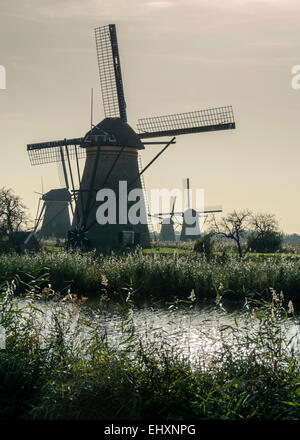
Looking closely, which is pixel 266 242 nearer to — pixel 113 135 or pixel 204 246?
pixel 204 246

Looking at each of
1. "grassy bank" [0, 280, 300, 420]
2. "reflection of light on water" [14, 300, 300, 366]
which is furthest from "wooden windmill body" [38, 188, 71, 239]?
"grassy bank" [0, 280, 300, 420]

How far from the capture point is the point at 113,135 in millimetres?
31344

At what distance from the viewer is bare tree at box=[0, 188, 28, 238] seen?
117ft

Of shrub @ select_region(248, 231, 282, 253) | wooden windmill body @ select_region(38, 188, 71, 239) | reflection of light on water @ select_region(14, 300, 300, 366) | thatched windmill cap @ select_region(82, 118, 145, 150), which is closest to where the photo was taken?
reflection of light on water @ select_region(14, 300, 300, 366)

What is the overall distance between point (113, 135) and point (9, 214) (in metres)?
9.10

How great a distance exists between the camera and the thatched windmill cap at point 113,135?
31.1 metres

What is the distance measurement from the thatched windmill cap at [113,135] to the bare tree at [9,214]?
7521 mm

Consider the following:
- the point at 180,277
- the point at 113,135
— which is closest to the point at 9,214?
the point at 113,135

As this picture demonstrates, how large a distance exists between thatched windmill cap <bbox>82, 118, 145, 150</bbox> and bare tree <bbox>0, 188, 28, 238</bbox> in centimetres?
752

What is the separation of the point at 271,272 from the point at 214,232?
13.9 m

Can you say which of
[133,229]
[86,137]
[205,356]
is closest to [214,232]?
[133,229]

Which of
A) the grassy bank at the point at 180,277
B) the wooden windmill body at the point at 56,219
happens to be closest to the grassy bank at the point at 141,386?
the grassy bank at the point at 180,277

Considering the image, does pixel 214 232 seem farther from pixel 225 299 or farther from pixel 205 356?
pixel 205 356

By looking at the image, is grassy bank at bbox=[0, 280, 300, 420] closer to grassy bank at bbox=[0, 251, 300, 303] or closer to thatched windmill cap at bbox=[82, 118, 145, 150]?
grassy bank at bbox=[0, 251, 300, 303]
